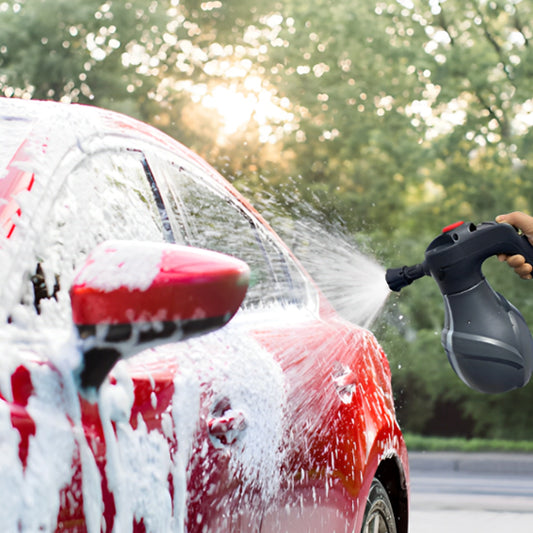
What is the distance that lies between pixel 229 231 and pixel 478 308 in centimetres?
74

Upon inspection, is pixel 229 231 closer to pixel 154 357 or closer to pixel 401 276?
pixel 401 276

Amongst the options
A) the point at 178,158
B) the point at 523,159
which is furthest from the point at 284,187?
the point at 523,159

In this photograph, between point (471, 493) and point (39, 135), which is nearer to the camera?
point (39, 135)

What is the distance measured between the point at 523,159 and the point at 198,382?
12.0m

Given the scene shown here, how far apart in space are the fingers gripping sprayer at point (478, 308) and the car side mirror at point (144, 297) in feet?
4.55

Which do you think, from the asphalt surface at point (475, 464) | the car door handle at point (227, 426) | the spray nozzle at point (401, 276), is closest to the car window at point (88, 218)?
the car door handle at point (227, 426)

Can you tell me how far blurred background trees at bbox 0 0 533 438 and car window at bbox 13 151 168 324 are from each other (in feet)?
32.0

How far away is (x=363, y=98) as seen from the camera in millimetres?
15984

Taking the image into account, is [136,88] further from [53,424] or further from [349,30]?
[53,424]

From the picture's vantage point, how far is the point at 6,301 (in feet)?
5.79

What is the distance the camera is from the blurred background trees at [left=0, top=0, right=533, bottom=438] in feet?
44.8

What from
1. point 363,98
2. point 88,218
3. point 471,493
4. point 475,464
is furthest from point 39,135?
point 363,98

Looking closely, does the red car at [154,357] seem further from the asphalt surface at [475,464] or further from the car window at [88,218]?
the asphalt surface at [475,464]

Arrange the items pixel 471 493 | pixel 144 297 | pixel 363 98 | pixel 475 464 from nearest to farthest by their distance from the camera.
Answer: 1. pixel 144 297
2. pixel 471 493
3. pixel 475 464
4. pixel 363 98
